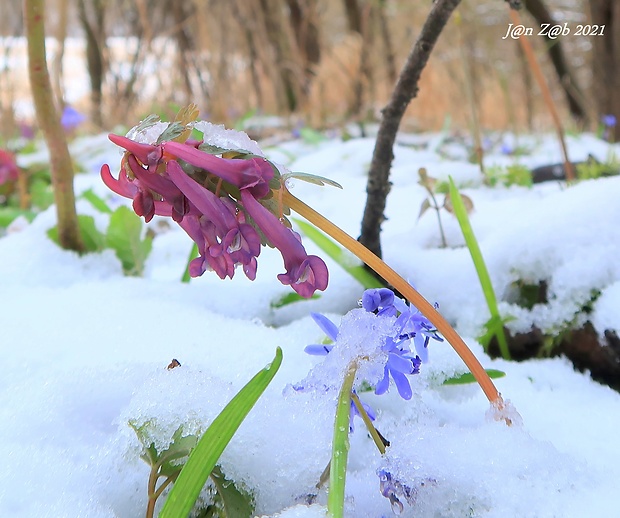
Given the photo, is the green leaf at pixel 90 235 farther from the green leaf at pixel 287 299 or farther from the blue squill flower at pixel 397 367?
the blue squill flower at pixel 397 367

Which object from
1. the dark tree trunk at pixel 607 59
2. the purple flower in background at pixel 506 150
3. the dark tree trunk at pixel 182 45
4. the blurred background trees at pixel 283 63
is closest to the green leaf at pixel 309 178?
the purple flower in background at pixel 506 150

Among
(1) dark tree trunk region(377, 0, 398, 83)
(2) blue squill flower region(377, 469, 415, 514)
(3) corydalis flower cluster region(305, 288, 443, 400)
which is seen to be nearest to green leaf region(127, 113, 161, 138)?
(3) corydalis flower cluster region(305, 288, 443, 400)

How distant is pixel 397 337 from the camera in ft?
1.61

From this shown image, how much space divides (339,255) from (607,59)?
3.15 m

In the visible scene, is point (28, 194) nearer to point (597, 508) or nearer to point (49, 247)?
point (49, 247)

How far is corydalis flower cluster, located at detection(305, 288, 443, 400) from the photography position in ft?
1.58

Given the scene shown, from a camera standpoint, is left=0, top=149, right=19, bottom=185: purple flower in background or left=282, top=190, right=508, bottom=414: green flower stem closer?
left=282, top=190, right=508, bottom=414: green flower stem

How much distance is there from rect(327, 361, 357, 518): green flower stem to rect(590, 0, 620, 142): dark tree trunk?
3234 mm

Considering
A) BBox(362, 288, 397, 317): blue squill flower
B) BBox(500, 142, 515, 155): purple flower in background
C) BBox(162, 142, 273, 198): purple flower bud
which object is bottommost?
BBox(500, 142, 515, 155): purple flower in background

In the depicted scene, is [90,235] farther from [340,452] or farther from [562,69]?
[562,69]

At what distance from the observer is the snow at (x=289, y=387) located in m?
0.47

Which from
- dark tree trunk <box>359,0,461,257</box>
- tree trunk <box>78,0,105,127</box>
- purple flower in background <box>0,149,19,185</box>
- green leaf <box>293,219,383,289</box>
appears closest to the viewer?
dark tree trunk <box>359,0,461,257</box>

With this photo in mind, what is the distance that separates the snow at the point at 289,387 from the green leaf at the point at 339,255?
2.1 inches

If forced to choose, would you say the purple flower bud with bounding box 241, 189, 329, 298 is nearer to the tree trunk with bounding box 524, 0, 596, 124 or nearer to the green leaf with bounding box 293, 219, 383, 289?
the green leaf with bounding box 293, 219, 383, 289
